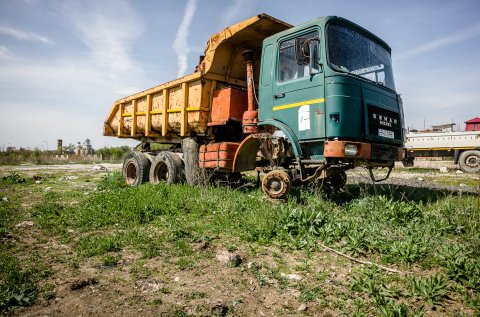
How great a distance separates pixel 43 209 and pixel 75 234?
4.58 feet

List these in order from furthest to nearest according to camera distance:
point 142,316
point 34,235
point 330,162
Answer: point 330,162, point 34,235, point 142,316

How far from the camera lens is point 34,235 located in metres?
3.56

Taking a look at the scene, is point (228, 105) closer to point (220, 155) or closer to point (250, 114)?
point (250, 114)

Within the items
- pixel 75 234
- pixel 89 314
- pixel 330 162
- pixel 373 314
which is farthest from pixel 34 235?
pixel 330 162

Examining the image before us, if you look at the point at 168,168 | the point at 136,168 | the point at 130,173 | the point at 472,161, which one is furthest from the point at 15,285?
the point at 472,161

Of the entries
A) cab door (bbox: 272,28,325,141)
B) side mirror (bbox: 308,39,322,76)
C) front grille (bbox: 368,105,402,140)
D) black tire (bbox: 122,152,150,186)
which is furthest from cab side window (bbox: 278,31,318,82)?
black tire (bbox: 122,152,150,186)

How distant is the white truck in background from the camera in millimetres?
12977

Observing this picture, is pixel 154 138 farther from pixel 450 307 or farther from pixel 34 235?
pixel 450 307

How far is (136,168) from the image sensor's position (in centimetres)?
805

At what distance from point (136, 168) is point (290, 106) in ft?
16.7

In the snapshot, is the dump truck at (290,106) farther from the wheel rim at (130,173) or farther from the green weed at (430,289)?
the green weed at (430,289)

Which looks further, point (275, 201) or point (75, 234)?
point (275, 201)

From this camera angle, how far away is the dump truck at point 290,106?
429 cm

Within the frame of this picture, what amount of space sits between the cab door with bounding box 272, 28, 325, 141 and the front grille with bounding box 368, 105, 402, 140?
0.80 metres
